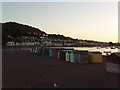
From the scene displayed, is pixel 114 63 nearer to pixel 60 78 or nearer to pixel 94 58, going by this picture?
pixel 60 78

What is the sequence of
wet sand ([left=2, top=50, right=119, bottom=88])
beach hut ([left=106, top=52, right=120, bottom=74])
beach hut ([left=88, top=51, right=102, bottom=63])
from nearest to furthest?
wet sand ([left=2, top=50, right=119, bottom=88]), beach hut ([left=106, top=52, right=120, bottom=74]), beach hut ([left=88, top=51, right=102, bottom=63])

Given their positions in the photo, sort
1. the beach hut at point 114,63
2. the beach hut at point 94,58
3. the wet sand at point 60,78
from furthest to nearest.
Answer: the beach hut at point 94,58 < the beach hut at point 114,63 < the wet sand at point 60,78

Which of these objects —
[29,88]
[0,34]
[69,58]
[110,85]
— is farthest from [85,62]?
[0,34]

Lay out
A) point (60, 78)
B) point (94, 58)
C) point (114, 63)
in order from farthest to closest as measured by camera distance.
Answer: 1. point (94, 58)
2. point (114, 63)
3. point (60, 78)

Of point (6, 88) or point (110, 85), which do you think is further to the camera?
point (110, 85)

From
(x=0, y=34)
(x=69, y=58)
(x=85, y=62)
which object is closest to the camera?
(x=85, y=62)

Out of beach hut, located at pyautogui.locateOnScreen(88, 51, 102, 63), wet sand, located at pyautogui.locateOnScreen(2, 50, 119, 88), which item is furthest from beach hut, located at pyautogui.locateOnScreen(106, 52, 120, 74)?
beach hut, located at pyautogui.locateOnScreen(88, 51, 102, 63)

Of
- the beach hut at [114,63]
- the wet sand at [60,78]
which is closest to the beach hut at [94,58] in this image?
the wet sand at [60,78]

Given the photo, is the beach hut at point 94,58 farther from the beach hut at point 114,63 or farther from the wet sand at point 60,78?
the beach hut at point 114,63

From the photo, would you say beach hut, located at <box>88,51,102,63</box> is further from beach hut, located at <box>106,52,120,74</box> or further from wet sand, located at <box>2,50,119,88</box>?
beach hut, located at <box>106,52,120,74</box>

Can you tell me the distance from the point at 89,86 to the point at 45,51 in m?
27.8

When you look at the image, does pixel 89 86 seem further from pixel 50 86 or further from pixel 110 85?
pixel 50 86

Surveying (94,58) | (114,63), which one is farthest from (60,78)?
(94,58)

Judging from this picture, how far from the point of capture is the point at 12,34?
122 metres
